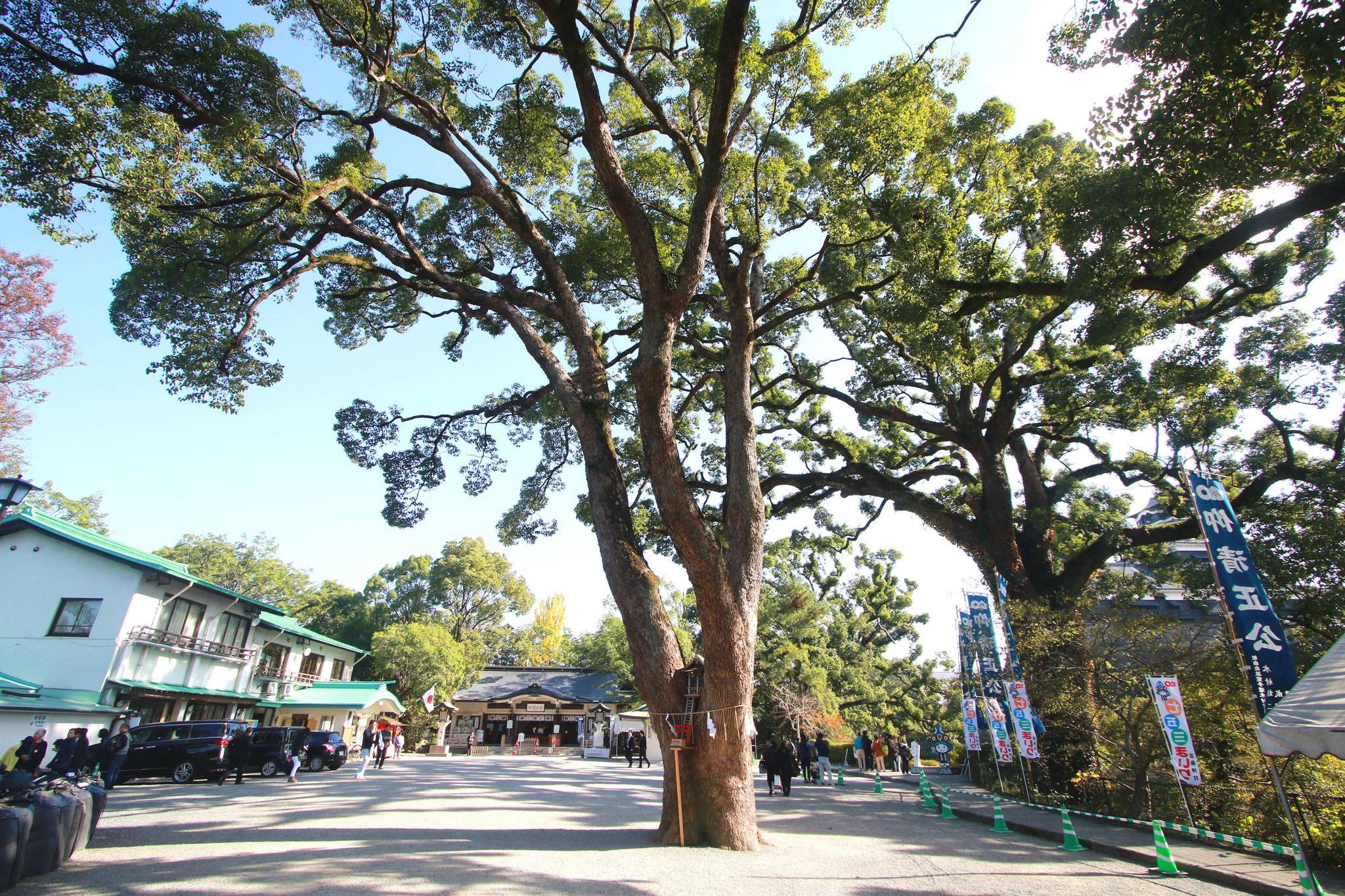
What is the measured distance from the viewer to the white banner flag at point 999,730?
12883mm

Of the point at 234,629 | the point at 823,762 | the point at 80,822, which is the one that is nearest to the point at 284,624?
the point at 234,629

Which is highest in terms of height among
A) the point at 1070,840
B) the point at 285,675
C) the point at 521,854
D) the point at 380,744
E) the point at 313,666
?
the point at 313,666

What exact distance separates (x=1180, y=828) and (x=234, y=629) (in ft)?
84.8

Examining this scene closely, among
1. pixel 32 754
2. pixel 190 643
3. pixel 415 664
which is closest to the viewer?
pixel 32 754

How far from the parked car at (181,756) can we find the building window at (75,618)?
4.80m

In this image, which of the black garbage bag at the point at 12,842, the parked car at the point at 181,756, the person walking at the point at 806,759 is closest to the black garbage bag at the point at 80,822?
the black garbage bag at the point at 12,842

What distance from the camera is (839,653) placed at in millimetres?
25562

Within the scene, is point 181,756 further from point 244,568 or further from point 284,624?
point 244,568

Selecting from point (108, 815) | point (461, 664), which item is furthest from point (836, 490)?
point (461, 664)

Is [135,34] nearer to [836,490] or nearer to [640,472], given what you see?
[640,472]

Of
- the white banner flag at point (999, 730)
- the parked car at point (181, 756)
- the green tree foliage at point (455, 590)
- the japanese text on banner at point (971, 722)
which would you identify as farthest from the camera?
the green tree foliage at point (455, 590)

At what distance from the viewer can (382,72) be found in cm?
862

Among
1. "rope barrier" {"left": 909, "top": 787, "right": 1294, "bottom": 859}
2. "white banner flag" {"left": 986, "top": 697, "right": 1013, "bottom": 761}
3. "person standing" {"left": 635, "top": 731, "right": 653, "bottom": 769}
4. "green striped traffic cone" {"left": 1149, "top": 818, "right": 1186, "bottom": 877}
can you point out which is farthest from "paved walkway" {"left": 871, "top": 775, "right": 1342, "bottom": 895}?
"person standing" {"left": 635, "top": 731, "right": 653, "bottom": 769}

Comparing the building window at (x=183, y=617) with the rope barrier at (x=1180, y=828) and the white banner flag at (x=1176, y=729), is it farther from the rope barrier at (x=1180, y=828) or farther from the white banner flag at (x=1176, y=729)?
the white banner flag at (x=1176, y=729)
